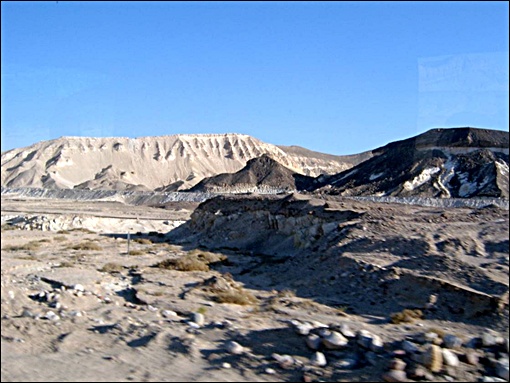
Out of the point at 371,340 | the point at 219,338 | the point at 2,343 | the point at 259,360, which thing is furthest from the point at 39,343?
the point at 371,340

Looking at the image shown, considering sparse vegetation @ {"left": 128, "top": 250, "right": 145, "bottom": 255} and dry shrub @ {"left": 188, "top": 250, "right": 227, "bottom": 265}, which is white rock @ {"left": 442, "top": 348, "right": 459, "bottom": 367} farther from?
sparse vegetation @ {"left": 128, "top": 250, "right": 145, "bottom": 255}

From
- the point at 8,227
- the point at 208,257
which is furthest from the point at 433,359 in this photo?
the point at 8,227

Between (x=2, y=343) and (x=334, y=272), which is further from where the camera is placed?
(x=334, y=272)

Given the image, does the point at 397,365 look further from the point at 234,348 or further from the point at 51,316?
the point at 51,316

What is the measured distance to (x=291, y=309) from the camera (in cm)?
1324

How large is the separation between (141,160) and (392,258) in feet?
411

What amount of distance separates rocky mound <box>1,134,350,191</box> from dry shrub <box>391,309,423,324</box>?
109106mm

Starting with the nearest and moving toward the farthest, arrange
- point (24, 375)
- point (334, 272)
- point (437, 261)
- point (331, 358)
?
point (24, 375)
point (331, 358)
point (437, 261)
point (334, 272)

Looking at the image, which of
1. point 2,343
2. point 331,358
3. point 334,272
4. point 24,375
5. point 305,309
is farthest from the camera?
point 334,272

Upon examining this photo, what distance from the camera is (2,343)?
9688 millimetres

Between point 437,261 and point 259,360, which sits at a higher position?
point 437,261

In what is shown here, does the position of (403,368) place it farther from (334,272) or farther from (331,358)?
(334,272)

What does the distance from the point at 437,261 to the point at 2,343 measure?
10.4 meters

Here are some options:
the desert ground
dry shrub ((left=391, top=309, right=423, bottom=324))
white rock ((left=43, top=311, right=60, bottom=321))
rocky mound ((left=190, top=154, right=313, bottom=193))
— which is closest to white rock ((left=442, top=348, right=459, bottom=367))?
the desert ground
